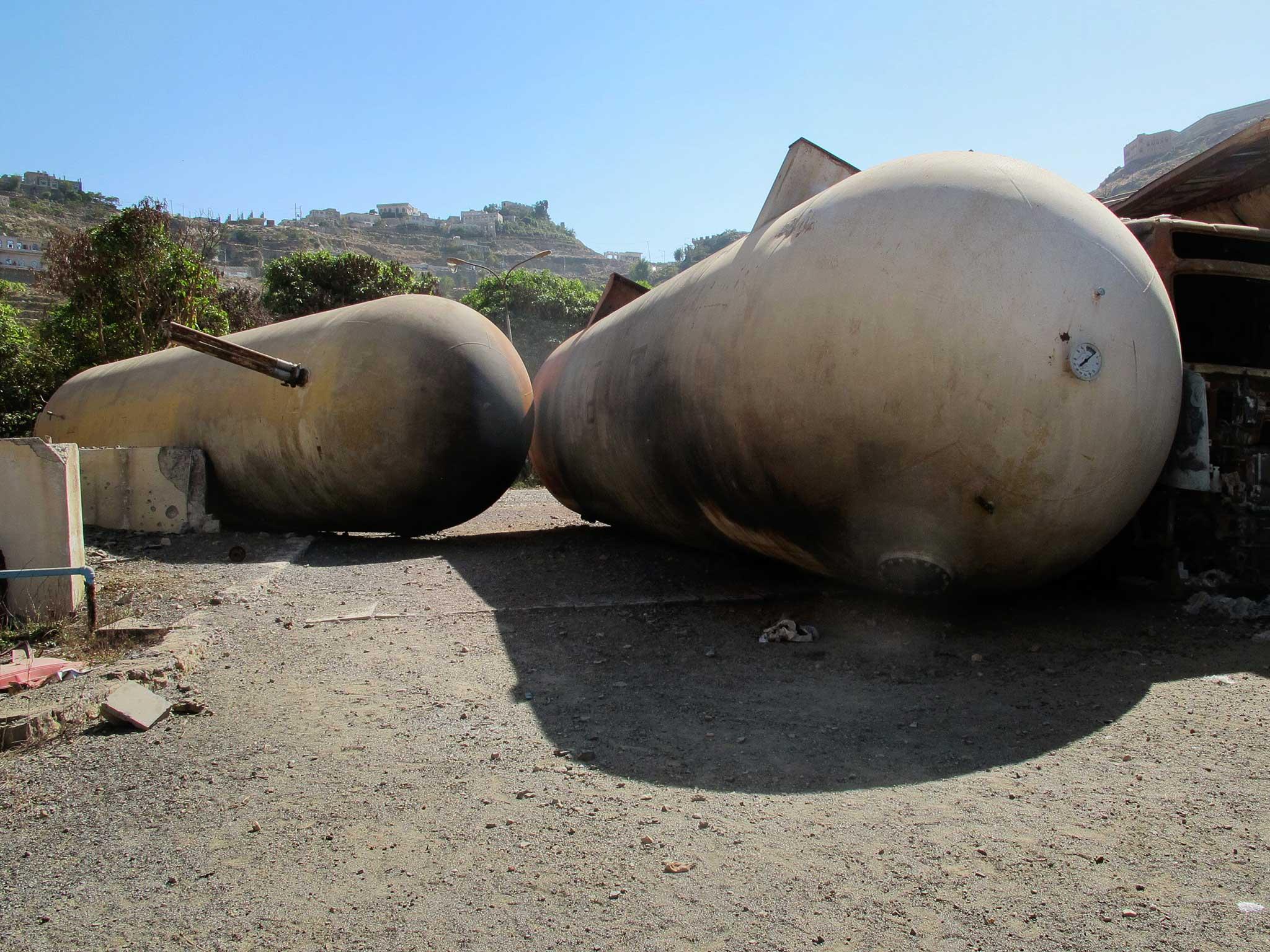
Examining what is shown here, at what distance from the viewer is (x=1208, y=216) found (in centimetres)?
791

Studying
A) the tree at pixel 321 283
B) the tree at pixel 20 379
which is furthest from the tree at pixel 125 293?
the tree at pixel 321 283

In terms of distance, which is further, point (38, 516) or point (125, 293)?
point (125, 293)

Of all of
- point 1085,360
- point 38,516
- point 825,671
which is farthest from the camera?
point 38,516

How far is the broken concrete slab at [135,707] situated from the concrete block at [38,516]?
1.92 metres

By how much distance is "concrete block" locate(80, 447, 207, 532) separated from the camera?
867cm

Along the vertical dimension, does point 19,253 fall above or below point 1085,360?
above

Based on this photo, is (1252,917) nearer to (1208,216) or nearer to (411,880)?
(411,880)

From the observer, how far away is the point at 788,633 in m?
4.87

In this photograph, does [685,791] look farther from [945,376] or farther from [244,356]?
[244,356]

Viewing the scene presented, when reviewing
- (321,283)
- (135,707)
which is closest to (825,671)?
(135,707)

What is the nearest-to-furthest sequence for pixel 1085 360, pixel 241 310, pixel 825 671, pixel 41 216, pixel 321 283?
pixel 1085 360 < pixel 825 671 < pixel 241 310 < pixel 321 283 < pixel 41 216

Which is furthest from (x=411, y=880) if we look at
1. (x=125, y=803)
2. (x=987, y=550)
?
(x=987, y=550)

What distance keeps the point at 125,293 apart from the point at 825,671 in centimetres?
1674

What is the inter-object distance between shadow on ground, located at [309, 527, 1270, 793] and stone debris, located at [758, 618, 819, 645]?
65 millimetres
